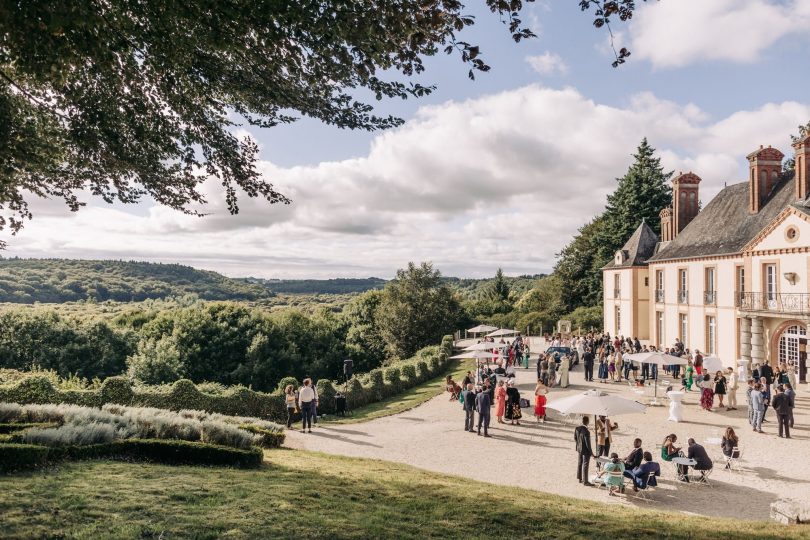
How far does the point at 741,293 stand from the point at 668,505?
19042 millimetres

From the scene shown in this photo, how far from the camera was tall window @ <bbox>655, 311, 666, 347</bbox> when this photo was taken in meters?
33.1

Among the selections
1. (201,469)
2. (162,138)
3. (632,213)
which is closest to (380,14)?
(162,138)

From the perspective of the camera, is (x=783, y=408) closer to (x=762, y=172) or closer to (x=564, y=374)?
→ (x=564, y=374)

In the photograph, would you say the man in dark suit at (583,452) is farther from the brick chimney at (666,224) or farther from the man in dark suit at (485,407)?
the brick chimney at (666,224)

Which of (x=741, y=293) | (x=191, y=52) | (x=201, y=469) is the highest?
(x=191, y=52)

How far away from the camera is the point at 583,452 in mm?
11266

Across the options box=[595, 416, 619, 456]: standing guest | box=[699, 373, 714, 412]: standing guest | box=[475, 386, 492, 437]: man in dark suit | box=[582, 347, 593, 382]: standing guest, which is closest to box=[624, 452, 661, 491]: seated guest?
box=[595, 416, 619, 456]: standing guest

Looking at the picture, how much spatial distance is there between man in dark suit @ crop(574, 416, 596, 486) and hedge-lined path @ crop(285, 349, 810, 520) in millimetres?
229

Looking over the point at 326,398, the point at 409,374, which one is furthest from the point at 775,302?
the point at 326,398

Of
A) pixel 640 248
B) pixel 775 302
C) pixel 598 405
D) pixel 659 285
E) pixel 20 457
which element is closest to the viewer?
pixel 20 457

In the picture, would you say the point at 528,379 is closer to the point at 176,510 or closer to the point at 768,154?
the point at 768,154

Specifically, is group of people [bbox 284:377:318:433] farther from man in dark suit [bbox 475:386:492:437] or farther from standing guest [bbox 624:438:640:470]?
standing guest [bbox 624:438:640:470]

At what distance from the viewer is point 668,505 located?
10.3 metres

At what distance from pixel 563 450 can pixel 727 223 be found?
2116cm
